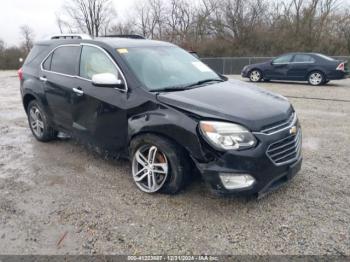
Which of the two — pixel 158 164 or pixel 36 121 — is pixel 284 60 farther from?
pixel 158 164

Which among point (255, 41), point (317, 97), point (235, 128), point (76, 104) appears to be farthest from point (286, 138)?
point (255, 41)

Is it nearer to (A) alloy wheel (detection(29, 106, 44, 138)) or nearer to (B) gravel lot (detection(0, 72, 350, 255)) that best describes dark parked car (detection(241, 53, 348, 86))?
(B) gravel lot (detection(0, 72, 350, 255))

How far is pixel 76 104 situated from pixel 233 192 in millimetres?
2420

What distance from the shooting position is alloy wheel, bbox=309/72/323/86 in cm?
1309

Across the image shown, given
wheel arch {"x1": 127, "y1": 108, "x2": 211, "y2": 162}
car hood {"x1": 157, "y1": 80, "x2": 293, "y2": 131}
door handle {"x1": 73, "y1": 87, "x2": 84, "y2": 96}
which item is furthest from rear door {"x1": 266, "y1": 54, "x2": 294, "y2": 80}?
wheel arch {"x1": 127, "y1": 108, "x2": 211, "y2": 162}

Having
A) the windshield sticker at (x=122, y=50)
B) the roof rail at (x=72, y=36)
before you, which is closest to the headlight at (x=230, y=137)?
the windshield sticker at (x=122, y=50)

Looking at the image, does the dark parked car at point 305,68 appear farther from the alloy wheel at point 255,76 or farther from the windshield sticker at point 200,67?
the windshield sticker at point 200,67

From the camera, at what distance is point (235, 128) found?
2.85m

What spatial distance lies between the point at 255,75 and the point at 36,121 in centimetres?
1176

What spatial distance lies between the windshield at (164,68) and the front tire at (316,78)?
34.6 ft

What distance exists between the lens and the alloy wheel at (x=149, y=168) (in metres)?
3.31

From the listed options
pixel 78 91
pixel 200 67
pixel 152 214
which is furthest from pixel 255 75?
pixel 152 214

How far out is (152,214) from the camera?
10.1 ft

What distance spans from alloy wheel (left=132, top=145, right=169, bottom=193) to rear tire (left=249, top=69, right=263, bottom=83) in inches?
489
